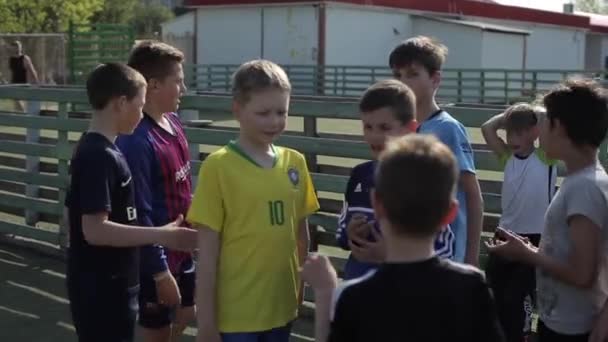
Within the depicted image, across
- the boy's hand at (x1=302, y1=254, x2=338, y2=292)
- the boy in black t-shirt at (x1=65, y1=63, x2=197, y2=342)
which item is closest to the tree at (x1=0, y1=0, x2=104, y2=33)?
the boy in black t-shirt at (x1=65, y1=63, x2=197, y2=342)

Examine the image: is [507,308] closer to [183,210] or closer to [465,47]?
[183,210]

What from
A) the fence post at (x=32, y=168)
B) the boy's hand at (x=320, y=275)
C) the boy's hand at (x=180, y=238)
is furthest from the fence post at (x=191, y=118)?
the boy's hand at (x=320, y=275)

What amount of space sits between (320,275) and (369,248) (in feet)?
1.87

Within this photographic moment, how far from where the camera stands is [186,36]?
39.6 metres

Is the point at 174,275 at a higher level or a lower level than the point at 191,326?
higher

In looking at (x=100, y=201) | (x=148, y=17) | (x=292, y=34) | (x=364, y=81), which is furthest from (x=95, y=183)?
(x=148, y=17)

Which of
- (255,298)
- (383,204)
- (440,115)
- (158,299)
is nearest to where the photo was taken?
(383,204)

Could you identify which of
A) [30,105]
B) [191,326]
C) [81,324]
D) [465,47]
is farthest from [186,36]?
[81,324]

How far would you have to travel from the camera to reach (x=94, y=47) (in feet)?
114

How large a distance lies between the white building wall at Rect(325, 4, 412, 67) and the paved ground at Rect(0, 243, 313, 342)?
2731cm

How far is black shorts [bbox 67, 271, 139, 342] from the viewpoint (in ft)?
13.3

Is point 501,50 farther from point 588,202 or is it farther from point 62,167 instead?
point 588,202

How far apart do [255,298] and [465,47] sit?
34.8 metres

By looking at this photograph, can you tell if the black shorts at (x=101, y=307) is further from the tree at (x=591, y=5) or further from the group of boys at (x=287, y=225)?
the tree at (x=591, y=5)
